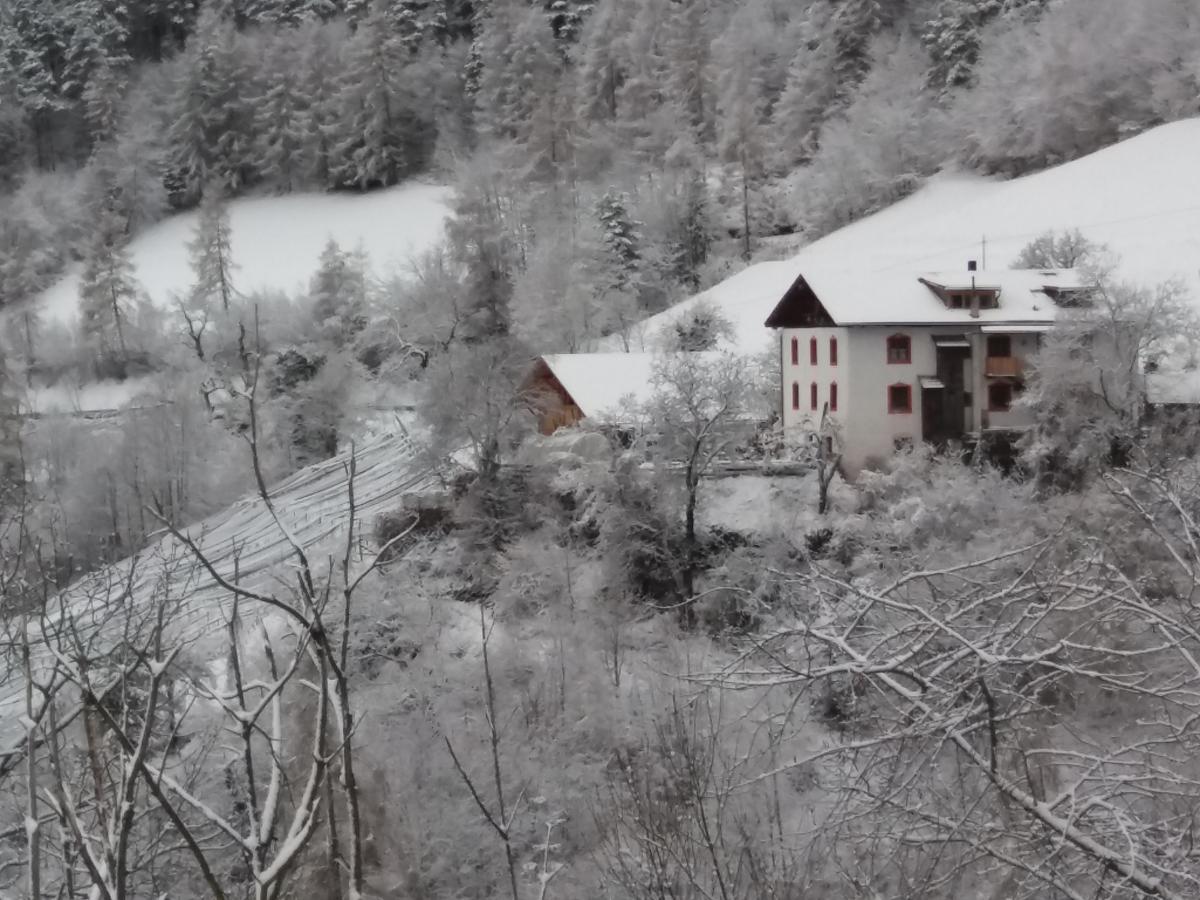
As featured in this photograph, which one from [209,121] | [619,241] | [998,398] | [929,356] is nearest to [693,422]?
[929,356]

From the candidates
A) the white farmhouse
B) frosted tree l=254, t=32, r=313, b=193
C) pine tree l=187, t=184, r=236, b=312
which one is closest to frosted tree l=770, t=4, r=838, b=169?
pine tree l=187, t=184, r=236, b=312

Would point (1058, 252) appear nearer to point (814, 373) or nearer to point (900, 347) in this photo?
point (900, 347)

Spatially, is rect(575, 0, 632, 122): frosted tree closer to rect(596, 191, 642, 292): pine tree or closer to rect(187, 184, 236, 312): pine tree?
rect(596, 191, 642, 292): pine tree

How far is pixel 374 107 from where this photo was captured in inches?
2375

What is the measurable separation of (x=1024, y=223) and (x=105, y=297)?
34.7 m

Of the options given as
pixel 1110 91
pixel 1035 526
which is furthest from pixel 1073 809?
pixel 1110 91

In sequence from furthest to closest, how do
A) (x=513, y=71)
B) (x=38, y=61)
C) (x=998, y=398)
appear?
(x=38, y=61), (x=513, y=71), (x=998, y=398)

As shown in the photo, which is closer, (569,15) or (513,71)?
(513,71)

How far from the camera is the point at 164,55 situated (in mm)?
71875

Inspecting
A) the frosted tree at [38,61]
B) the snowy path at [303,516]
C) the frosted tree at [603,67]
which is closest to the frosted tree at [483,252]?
the snowy path at [303,516]

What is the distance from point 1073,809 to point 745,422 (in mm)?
24692

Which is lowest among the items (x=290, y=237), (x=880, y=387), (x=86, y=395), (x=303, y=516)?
(x=303, y=516)

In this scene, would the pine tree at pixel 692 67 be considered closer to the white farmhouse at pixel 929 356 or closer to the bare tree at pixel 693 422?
the bare tree at pixel 693 422

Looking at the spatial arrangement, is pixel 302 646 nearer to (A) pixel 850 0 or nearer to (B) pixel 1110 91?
(B) pixel 1110 91
